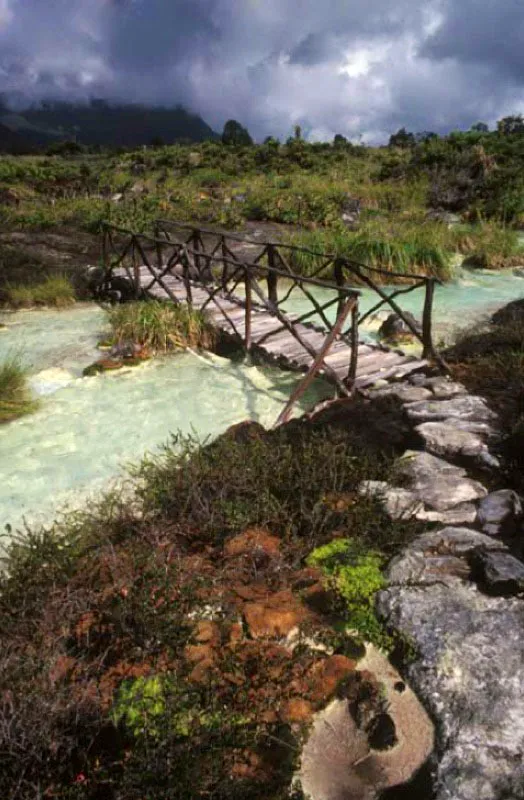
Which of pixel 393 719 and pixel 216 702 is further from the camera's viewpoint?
pixel 393 719

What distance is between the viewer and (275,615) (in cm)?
304

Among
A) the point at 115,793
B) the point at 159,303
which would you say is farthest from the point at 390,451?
the point at 159,303

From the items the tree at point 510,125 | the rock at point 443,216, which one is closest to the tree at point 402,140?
the tree at point 510,125

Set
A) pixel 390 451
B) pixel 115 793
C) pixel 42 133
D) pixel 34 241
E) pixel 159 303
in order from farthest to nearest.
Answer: pixel 42 133 < pixel 34 241 < pixel 159 303 < pixel 390 451 < pixel 115 793

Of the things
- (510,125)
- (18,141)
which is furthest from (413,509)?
(18,141)

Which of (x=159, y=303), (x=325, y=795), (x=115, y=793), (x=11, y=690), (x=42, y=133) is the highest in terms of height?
(x=42, y=133)

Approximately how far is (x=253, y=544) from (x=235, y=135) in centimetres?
4387

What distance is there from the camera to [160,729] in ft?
7.44

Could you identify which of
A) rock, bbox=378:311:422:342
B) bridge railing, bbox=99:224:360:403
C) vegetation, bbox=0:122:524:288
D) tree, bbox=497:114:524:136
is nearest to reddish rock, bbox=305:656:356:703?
bridge railing, bbox=99:224:360:403

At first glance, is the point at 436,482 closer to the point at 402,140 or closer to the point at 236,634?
the point at 236,634

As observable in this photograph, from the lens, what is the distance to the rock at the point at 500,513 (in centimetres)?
388

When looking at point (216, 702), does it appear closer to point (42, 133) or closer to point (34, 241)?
point (34, 241)

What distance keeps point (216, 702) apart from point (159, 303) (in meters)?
7.54

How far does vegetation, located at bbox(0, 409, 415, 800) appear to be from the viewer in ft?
7.07
